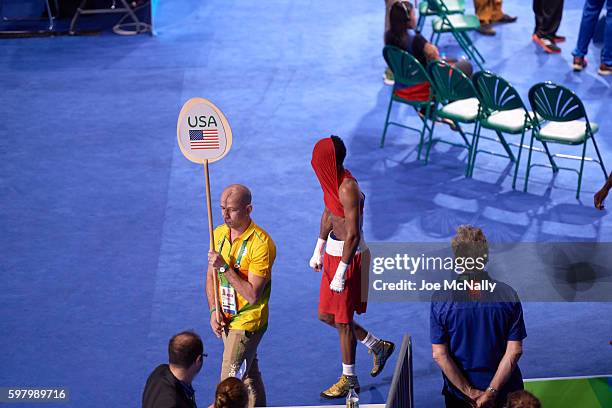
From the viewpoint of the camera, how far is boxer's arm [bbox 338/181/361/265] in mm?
6395

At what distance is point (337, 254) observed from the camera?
262 inches

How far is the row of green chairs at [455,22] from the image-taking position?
512 inches

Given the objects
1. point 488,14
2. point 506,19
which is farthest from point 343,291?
point 506,19

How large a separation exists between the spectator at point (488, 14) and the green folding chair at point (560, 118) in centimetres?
463

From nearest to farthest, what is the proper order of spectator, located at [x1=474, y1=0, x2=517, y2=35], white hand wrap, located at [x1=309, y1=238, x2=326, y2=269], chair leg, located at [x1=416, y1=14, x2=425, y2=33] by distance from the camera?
white hand wrap, located at [x1=309, y1=238, x2=326, y2=269]
chair leg, located at [x1=416, y1=14, x2=425, y2=33]
spectator, located at [x1=474, y1=0, x2=517, y2=35]

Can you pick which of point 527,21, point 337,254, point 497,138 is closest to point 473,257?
point 337,254

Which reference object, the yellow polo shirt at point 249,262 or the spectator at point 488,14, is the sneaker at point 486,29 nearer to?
the spectator at point 488,14

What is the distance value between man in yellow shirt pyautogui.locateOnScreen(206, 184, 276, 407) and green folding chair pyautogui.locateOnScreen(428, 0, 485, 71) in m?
7.55

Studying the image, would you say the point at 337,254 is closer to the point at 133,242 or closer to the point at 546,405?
the point at 546,405

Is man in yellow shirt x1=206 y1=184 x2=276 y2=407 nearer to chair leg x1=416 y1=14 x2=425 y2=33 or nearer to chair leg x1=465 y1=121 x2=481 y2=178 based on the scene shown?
chair leg x1=465 y1=121 x2=481 y2=178

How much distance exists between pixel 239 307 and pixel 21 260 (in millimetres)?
3443

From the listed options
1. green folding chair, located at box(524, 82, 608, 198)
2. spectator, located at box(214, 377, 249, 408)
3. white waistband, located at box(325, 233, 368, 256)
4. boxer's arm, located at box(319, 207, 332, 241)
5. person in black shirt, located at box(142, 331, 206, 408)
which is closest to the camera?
spectator, located at box(214, 377, 249, 408)

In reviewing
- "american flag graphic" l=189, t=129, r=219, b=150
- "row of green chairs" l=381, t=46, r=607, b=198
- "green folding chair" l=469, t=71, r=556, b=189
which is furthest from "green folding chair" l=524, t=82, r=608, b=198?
"american flag graphic" l=189, t=129, r=219, b=150

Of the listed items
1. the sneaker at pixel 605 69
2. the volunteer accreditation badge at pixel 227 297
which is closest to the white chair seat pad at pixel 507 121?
the sneaker at pixel 605 69
